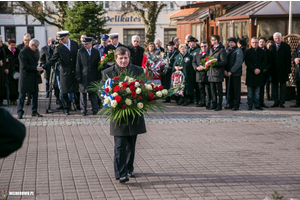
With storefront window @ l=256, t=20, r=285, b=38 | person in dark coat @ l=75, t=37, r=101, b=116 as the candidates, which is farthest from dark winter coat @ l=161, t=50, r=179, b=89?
storefront window @ l=256, t=20, r=285, b=38

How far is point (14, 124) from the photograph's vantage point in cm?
222

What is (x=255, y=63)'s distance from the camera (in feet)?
40.9

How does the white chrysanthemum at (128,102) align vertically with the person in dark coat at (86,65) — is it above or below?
below

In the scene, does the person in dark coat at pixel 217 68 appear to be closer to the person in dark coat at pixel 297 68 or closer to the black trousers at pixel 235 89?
the black trousers at pixel 235 89

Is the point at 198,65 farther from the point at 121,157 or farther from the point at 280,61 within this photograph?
the point at 121,157

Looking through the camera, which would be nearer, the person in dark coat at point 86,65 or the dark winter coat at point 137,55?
the person in dark coat at point 86,65

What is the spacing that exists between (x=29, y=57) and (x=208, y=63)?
506 cm

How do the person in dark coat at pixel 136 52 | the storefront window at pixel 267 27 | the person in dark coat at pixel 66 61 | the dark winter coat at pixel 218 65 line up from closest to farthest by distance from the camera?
the person in dark coat at pixel 66 61 < the dark winter coat at pixel 218 65 < the person in dark coat at pixel 136 52 < the storefront window at pixel 267 27

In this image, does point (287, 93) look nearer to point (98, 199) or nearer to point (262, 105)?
point (262, 105)

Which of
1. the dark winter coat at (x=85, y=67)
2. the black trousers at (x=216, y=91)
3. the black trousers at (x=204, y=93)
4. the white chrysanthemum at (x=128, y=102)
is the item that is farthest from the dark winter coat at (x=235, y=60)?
the white chrysanthemum at (x=128, y=102)

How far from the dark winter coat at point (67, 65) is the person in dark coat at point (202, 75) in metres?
3.76

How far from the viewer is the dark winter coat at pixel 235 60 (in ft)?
39.9

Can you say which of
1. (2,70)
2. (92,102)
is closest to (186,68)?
(92,102)

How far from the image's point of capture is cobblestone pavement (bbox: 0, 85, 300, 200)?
538cm
